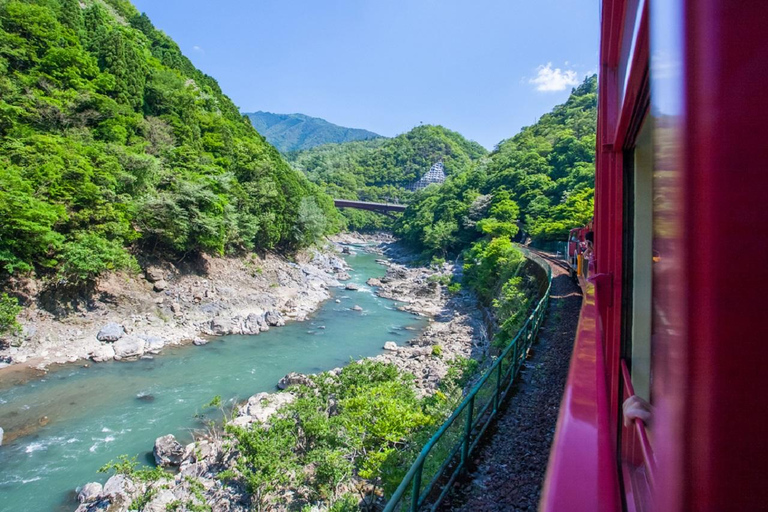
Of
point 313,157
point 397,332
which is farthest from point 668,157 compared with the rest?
point 313,157

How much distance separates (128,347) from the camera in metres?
12.4

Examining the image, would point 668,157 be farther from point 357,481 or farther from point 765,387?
point 357,481

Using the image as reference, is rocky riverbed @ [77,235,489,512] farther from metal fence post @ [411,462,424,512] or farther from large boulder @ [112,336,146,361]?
large boulder @ [112,336,146,361]

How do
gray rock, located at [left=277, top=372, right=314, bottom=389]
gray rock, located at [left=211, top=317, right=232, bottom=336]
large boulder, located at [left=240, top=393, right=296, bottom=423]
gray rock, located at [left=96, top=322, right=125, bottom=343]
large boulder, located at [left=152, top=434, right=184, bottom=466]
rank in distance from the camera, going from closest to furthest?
large boulder, located at [left=152, top=434, right=184, bottom=466], large boulder, located at [left=240, top=393, right=296, bottom=423], gray rock, located at [left=277, top=372, right=314, bottom=389], gray rock, located at [left=96, top=322, right=125, bottom=343], gray rock, located at [left=211, top=317, right=232, bottom=336]

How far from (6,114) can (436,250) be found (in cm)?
2787

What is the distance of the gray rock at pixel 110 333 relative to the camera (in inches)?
496

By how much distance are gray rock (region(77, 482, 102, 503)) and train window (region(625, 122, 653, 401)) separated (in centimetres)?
884

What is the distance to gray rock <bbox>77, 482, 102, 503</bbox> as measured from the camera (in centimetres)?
662

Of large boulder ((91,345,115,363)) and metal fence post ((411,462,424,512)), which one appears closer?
metal fence post ((411,462,424,512))

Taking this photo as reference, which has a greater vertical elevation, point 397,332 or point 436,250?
→ point 436,250

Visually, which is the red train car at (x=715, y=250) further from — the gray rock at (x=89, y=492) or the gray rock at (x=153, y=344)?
the gray rock at (x=153, y=344)

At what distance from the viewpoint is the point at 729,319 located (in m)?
0.32

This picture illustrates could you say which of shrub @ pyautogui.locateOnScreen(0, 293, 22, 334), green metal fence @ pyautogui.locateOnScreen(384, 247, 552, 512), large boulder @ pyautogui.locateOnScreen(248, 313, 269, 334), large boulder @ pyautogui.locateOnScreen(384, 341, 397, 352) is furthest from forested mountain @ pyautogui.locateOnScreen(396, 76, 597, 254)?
shrub @ pyautogui.locateOnScreen(0, 293, 22, 334)

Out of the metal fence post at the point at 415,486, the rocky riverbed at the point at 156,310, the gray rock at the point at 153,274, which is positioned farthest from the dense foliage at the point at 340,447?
the gray rock at the point at 153,274
